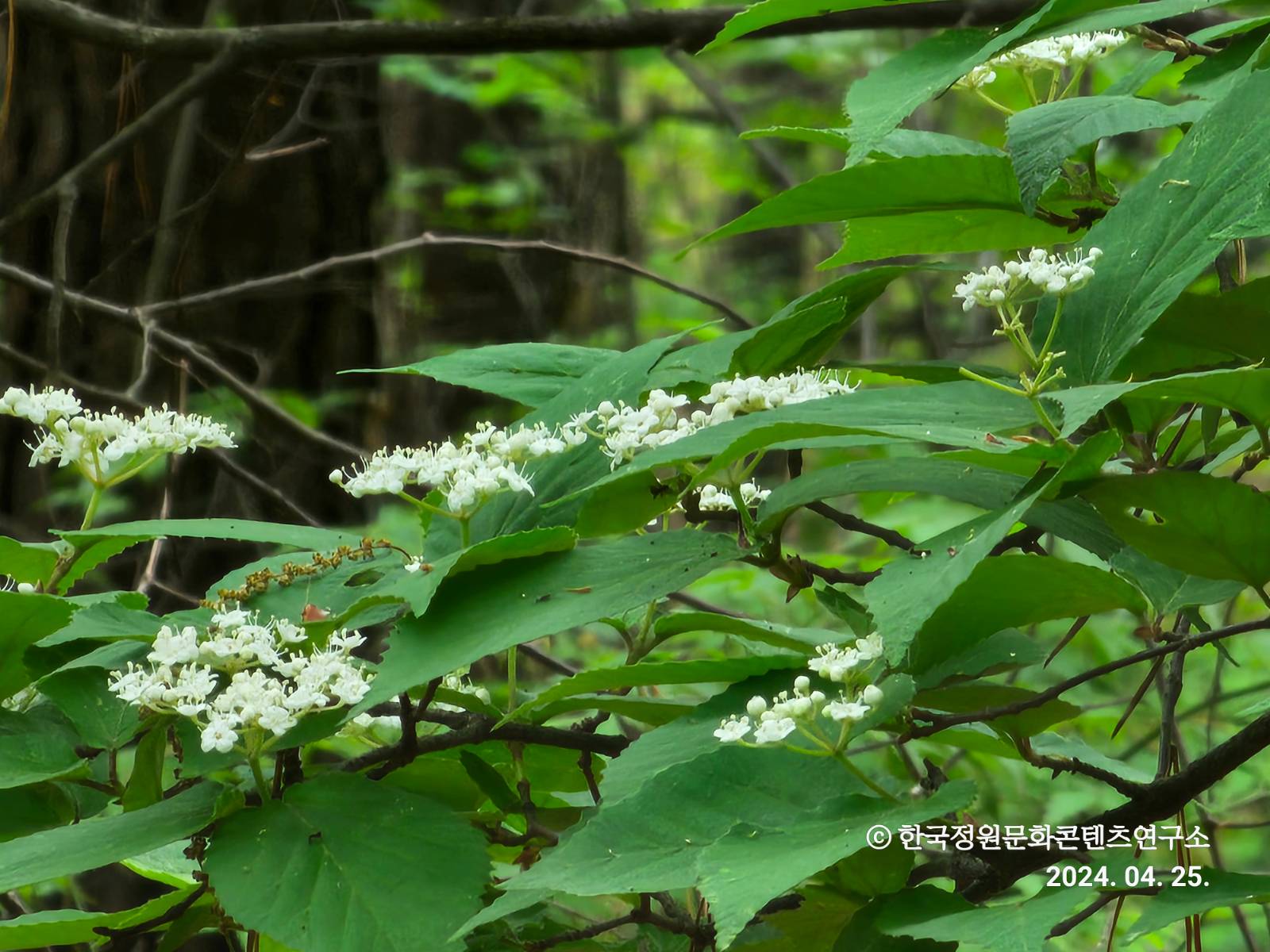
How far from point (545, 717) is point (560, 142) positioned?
167 inches

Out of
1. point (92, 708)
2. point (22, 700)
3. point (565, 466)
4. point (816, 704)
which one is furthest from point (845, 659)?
point (22, 700)

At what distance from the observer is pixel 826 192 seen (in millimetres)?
785

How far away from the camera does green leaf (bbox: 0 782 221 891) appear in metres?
0.64

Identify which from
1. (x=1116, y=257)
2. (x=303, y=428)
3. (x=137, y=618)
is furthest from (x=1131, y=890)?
(x=303, y=428)

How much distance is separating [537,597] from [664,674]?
0.25ft

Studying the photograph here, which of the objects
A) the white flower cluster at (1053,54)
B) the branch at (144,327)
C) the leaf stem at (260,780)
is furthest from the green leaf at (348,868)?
the branch at (144,327)

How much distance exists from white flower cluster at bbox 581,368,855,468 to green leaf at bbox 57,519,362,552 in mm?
197

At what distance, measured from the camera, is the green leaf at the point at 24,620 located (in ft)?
2.48

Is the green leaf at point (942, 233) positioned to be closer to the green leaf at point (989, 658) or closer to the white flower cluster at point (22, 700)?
the green leaf at point (989, 658)

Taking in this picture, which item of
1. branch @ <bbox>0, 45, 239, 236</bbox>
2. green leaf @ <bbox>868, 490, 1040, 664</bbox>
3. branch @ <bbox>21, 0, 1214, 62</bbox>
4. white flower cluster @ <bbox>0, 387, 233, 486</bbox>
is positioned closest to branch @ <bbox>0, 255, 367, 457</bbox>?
branch @ <bbox>0, 45, 239, 236</bbox>

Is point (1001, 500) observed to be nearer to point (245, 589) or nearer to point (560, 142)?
point (245, 589)

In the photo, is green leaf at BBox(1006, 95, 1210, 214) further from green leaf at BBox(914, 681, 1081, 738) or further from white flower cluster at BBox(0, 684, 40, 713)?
white flower cluster at BBox(0, 684, 40, 713)

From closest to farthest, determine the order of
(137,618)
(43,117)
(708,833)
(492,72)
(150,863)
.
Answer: (708,833)
(137,618)
(150,863)
(43,117)
(492,72)

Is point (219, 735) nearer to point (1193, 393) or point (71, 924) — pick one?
point (71, 924)
